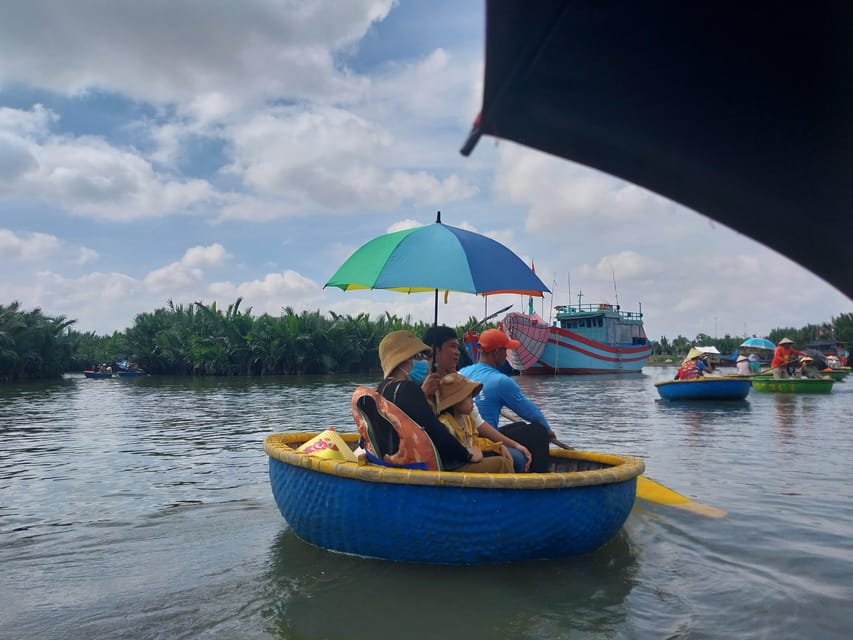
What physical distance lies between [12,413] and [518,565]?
15172 millimetres

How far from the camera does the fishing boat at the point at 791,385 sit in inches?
786

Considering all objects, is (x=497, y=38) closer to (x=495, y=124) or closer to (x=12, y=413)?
(x=495, y=124)

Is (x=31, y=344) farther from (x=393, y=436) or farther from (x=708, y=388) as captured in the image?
(x=393, y=436)

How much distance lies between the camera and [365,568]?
477cm

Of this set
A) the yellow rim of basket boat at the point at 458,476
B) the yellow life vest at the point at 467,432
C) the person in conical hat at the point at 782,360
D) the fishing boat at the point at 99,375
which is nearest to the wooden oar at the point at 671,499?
the yellow rim of basket boat at the point at 458,476

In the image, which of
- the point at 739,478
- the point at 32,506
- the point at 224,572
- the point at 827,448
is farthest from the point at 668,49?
the point at 827,448

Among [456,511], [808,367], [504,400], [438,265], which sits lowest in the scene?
[456,511]

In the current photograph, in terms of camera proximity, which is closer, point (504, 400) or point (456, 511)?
point (456, 511)

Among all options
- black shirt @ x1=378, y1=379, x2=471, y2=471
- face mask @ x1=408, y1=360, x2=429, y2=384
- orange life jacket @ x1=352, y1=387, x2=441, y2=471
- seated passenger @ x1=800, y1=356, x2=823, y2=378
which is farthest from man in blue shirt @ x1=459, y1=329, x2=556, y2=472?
seated passenger @ x1=800, y1=356, x2=823, y2=378

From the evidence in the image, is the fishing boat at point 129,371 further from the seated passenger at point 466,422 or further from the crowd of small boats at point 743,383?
the seated passenger at point 466,422

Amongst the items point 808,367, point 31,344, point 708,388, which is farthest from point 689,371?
point 31,344

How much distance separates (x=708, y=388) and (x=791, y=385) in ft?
15.3

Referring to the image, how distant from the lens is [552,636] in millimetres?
3820

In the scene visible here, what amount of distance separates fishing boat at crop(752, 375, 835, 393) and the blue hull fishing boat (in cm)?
1872
